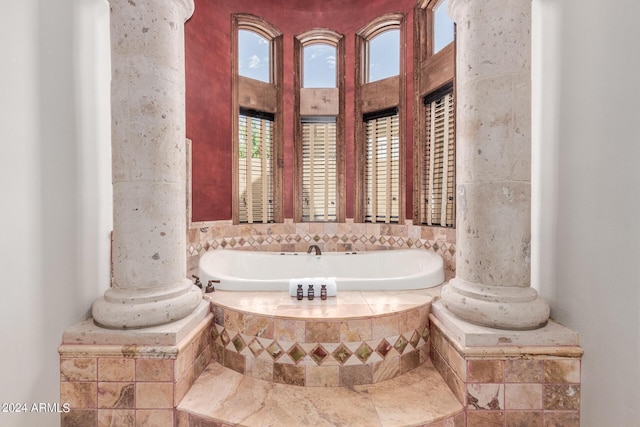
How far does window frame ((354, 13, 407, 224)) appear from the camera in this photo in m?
3.39

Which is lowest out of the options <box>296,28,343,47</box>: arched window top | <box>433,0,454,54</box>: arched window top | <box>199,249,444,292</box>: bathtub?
<box>199,249,444,292</box>: bathtub

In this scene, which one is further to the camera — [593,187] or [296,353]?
[296,353]

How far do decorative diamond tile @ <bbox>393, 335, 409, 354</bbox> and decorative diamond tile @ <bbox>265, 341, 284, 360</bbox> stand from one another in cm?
70

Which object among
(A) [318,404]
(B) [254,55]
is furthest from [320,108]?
(A) [318,404]

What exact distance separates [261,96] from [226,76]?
460mm

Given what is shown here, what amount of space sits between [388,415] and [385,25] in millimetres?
4030

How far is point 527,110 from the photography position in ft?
5.21

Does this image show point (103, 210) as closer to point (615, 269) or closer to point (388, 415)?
point (388, 415)

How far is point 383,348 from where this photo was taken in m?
1.73

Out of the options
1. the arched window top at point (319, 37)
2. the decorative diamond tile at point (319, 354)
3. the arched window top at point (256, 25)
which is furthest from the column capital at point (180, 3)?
the arched window top at point (319, 37)

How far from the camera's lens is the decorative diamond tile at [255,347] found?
1.73m

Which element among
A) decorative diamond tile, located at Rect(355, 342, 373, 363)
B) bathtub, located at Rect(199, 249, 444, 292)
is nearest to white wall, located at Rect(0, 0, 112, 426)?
bathtub, located at Rect(199, 249, 444, 292)

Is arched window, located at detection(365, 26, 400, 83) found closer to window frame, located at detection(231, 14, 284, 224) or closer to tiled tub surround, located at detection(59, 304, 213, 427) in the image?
window frame, located at detection(231, 14, 284, 224)

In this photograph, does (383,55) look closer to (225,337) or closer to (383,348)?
(383,348)
